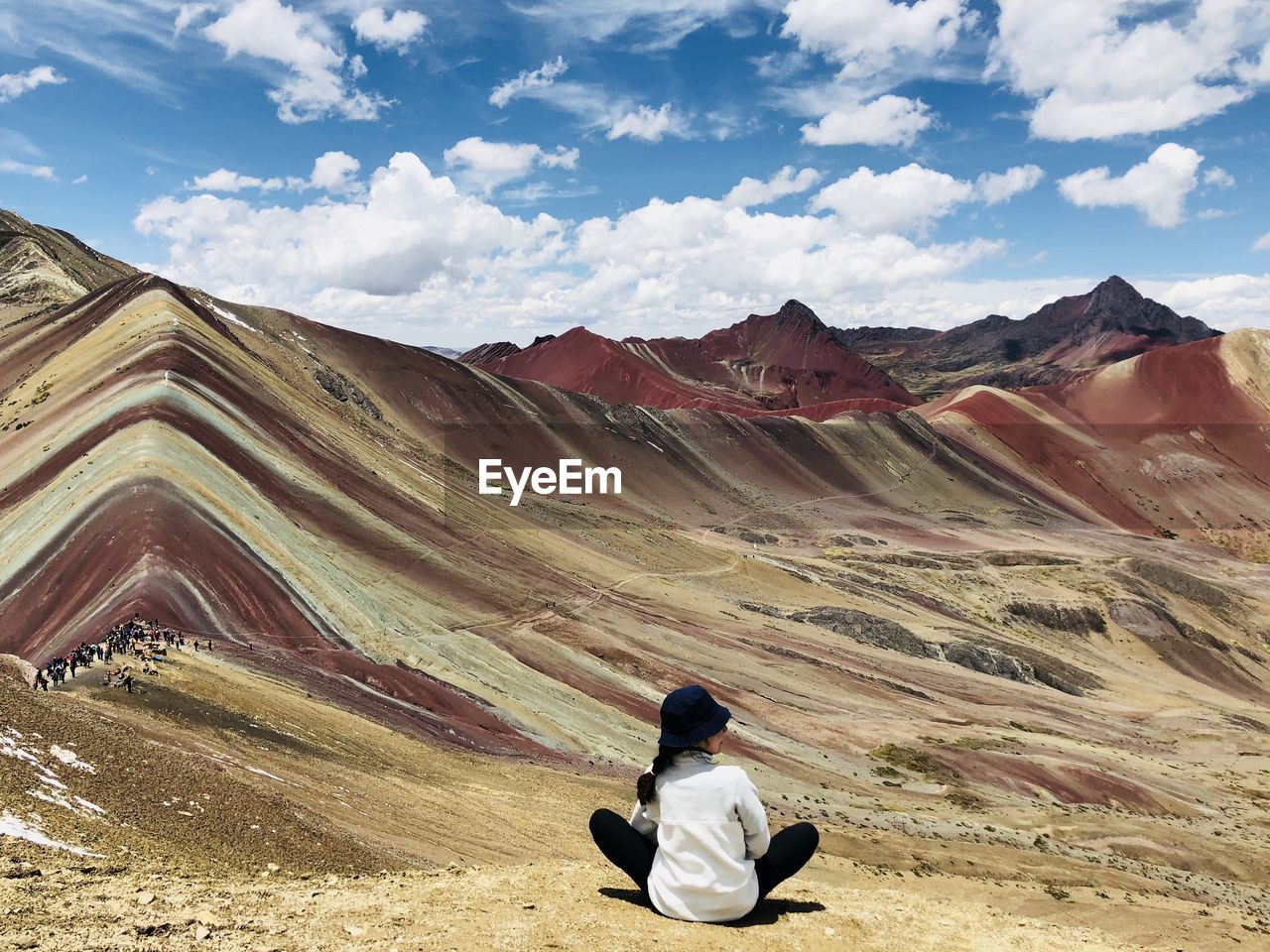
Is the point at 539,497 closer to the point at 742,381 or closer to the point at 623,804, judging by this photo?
the point at 623,804

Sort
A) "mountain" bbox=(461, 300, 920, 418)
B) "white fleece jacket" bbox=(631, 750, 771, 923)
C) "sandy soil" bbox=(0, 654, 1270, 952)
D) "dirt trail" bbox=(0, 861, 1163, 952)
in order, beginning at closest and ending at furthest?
"dirt trail" bbox=(0, 861, 1163, 952) → "white fleece jacket" bbox=(631, 750, 771, 923) → "sandy soil" bbox=(0, 654, 1270, 952) → "mountain" bbox=(461, 300, 920, 418)

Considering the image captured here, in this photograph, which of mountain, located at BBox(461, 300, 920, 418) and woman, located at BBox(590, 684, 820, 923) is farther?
mountain, located at BBox(461, 300, 920, 418)

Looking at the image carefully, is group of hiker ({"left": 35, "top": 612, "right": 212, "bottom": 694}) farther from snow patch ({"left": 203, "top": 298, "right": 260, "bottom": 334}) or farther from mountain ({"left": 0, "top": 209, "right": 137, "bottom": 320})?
mountain ({"left": 0, "top": 209, "right": 137, "bottom": 320})

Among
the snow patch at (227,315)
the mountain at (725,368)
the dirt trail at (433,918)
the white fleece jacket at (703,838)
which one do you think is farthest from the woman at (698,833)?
the mountain at (725,368)

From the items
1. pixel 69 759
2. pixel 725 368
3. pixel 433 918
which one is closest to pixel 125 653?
pixel 69 759

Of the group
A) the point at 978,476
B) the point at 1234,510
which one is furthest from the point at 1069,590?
the point at 1234,510

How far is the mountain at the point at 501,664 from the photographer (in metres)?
8.81

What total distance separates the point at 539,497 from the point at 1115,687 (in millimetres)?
43366

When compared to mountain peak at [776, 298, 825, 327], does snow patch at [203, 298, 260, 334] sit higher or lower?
lower

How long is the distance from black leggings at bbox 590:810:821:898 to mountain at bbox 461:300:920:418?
5080 inches

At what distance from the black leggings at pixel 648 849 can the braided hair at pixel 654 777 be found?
36 centimetres

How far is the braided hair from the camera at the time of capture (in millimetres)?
6266
